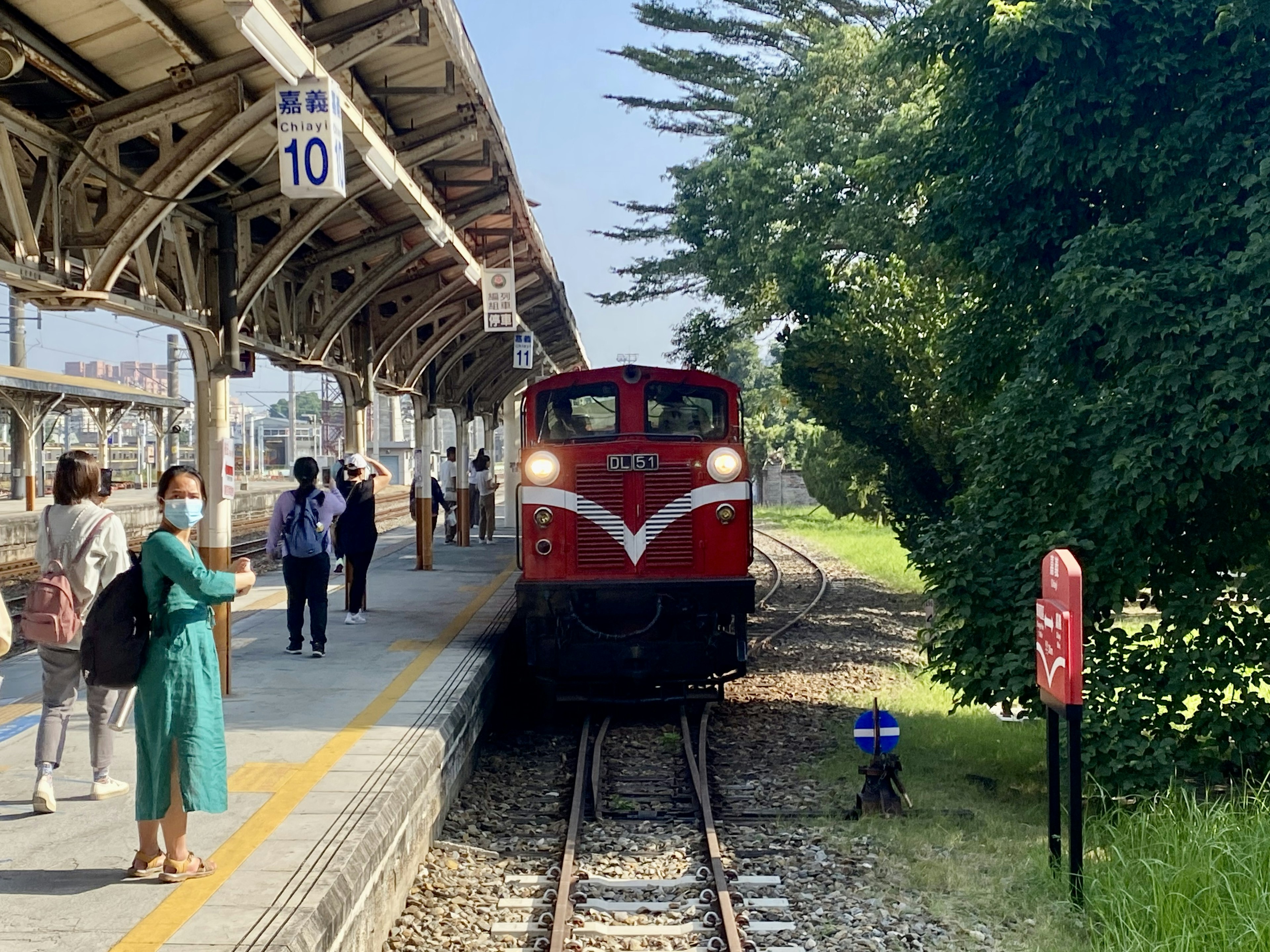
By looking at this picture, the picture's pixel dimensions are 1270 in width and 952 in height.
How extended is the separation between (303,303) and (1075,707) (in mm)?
Result: 8821

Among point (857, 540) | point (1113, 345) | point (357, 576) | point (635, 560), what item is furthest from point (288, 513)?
point (857, 540)

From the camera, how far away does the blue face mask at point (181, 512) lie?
15.8 ft

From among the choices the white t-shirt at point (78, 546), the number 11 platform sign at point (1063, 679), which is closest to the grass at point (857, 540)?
the number 11 platform sign at point (1063, 679)

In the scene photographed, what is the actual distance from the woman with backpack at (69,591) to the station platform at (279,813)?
25cm

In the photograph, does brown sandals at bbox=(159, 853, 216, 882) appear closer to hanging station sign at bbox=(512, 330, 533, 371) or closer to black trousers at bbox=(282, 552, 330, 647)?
black trousers at bbox=(282, 552, 330, 647)

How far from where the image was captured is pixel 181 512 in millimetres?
4824

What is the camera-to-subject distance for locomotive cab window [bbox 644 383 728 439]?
10.1 m

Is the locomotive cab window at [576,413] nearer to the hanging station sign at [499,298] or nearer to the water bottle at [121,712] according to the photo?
the hanging station sign at [499,298]

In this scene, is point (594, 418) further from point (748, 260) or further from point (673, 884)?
Result: point (748, 260)

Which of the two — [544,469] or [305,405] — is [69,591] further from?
[305,405]

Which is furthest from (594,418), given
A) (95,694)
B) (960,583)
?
(95,694)

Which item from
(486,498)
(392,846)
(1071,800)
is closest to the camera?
(1071,800)

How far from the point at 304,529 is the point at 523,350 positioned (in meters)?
9.56

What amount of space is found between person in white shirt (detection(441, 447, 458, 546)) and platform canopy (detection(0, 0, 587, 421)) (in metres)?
7.44
